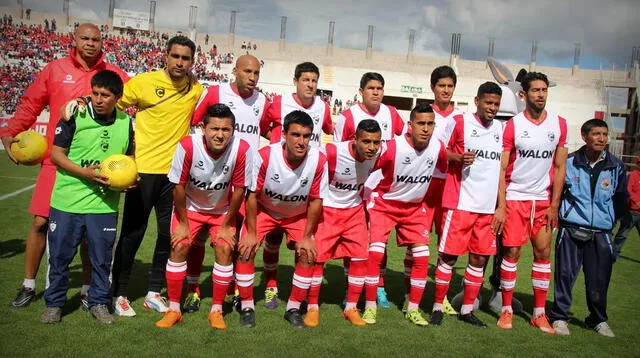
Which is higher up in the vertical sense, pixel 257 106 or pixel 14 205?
pixel 257 106

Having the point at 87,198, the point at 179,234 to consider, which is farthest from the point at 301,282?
the point at 87,198

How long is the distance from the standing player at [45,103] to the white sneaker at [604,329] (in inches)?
201

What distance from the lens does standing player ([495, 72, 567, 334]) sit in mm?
5066

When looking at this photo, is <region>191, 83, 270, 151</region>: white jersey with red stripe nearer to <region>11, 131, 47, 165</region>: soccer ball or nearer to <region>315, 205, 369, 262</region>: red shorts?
<region>315, 205, 369, 262</region>: red shorts

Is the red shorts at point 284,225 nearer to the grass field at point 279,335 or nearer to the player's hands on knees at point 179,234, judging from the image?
the player's hands on knees at point 179,234

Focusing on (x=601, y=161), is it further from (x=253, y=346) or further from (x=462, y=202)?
(x=253, y=346)

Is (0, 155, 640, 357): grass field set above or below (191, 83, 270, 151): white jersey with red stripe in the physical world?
below

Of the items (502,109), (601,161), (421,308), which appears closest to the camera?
(601,161)

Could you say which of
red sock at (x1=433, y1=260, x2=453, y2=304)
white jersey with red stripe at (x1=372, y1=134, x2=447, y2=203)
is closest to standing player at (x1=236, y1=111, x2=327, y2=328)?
white jersey with red stripe at (x1=372, y1=134, x2=447, y2=203)

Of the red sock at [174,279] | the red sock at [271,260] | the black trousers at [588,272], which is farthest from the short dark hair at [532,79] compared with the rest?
the red sock at [174,279]

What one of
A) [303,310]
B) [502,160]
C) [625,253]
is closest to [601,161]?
[502,160]

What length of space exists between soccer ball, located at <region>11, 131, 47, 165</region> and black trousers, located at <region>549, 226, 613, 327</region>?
16.9 ft

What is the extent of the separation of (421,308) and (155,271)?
2896 millimetres

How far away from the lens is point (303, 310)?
16.8 feet
